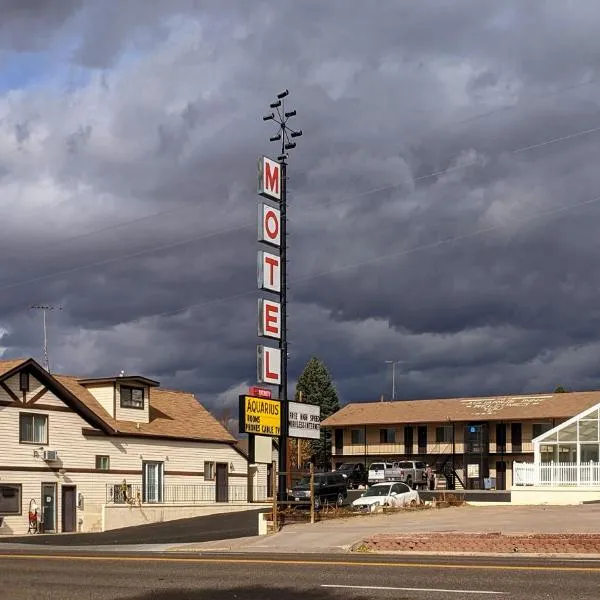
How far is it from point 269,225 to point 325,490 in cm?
1568

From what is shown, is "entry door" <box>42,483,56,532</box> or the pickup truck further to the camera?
the pickup truck

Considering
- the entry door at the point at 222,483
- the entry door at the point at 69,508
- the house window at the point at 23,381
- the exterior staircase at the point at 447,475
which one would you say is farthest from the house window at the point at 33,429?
the exterior staircase at the point at 447,475

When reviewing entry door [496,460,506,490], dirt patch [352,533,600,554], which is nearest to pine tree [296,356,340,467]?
entry door [496,460,506,490]

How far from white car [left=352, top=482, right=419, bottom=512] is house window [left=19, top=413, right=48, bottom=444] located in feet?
49.5

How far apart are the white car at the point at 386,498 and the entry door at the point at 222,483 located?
16.3 metres

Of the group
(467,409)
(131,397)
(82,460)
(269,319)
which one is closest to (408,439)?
(467,409)

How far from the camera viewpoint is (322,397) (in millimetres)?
113688

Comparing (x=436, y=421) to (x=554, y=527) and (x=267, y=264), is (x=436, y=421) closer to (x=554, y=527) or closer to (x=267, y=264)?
(x=267, y=264)

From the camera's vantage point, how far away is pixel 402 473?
65.6 meters

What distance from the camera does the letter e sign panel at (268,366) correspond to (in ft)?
118

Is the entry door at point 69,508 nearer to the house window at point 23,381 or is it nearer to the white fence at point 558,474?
the house window at point 23,381

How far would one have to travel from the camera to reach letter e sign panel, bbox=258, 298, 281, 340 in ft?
120

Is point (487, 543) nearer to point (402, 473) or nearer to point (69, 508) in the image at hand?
point (69, 508)

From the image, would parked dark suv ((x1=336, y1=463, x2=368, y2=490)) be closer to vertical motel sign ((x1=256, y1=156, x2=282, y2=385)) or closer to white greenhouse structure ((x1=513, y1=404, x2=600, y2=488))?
white greenhouse structure ((x1=513, y1=404, x2=600, y2=488))
